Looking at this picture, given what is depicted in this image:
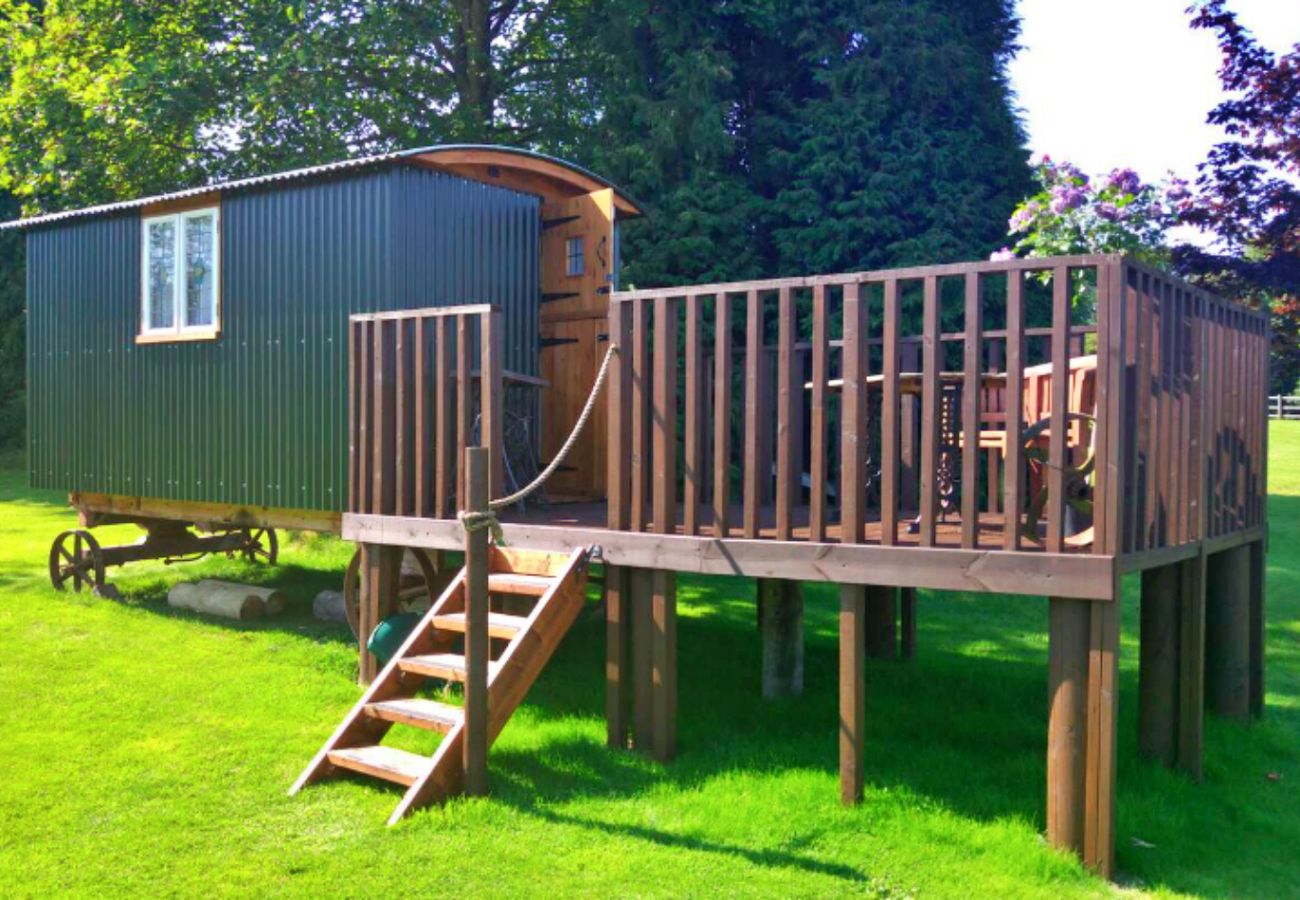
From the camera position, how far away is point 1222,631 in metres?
7.49

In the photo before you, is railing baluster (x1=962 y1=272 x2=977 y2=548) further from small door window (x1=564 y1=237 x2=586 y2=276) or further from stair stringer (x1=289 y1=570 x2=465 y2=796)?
small door window (x1=564 y1=237 x2=586 y2=276)

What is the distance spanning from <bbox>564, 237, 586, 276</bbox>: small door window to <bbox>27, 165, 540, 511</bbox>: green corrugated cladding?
253 millimetres

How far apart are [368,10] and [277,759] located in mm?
11331

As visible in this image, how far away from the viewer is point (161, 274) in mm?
10141

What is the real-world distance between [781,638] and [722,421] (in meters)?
2.30

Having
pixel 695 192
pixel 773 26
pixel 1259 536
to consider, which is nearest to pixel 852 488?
pixel 1259 536

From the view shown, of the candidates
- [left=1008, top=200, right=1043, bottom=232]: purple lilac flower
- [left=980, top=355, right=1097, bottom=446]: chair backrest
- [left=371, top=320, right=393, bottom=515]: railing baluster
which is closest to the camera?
[left=980, top=355, right=1097, bottom=446]: chair backrest

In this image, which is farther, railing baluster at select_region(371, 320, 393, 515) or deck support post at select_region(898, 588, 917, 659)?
deck support post at select_region(898, 588, 917, 659)

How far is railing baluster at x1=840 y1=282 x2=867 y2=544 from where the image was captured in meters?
5.41

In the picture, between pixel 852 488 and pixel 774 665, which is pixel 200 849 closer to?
pixel 852 488

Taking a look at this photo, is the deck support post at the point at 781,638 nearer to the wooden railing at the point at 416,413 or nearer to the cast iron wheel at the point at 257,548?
the wooden railing at the point at 416,413

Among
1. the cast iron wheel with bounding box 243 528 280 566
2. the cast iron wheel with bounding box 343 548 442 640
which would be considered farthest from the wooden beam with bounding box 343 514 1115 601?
the cast iron wheel with bounding box 243 528 280 566

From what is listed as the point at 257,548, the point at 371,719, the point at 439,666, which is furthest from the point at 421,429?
the point at 257,548

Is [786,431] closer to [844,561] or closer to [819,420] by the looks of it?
[819,420]
